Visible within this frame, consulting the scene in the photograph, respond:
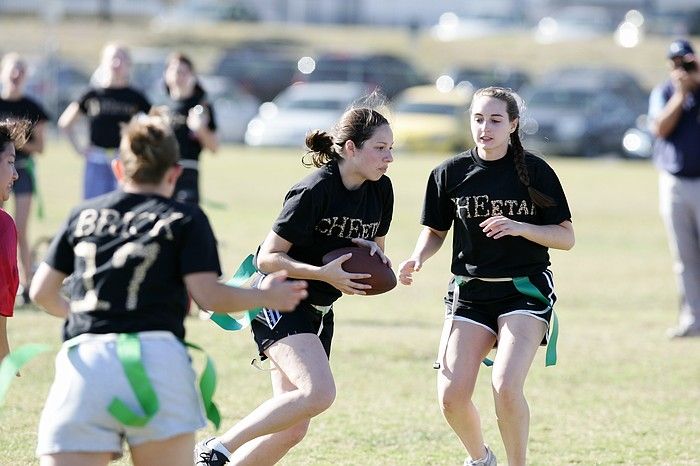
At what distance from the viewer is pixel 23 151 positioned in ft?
35.5

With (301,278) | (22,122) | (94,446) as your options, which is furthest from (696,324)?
(94,446)

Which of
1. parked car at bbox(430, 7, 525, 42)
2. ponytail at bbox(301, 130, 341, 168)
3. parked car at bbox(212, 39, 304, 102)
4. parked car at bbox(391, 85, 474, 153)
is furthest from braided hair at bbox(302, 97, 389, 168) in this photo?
parked car at bbox(430, 7, 525, 42)

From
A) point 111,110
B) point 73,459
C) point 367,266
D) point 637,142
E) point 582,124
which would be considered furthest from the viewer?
point 637,142

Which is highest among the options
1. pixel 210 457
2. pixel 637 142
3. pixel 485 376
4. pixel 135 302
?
pixel 637 142

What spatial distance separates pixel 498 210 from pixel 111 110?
616cm

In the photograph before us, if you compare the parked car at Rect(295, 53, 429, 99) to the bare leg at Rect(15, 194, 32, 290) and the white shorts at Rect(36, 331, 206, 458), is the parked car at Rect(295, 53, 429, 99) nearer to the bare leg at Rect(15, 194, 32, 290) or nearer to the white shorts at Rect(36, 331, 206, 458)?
the bare leg at Rect(15, 194, 32, 290)

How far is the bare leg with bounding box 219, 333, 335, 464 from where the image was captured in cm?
526

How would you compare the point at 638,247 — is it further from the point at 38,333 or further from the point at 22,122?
the point at 22,122

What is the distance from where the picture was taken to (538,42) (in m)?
39.9

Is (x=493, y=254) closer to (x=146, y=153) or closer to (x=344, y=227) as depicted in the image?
(x=344, y=227)

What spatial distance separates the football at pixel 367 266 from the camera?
548cm

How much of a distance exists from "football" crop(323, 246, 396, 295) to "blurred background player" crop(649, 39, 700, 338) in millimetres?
5098

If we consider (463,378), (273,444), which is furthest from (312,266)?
(463,378)

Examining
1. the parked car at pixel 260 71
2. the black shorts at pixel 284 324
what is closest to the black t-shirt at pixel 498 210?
the black shorts at pixel 284 324
